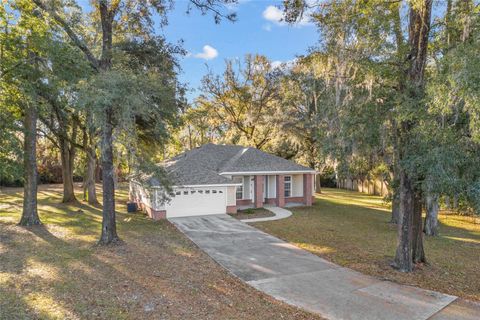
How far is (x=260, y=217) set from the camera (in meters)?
17.8

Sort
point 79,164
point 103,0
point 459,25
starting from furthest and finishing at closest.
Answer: point 79,164 < point 103,0 < point 459,25

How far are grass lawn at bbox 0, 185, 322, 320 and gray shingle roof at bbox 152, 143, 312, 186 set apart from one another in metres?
6.18

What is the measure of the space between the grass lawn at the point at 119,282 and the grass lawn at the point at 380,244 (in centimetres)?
440

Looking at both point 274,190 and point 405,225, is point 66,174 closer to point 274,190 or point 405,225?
point 274,190

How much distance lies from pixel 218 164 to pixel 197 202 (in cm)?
521

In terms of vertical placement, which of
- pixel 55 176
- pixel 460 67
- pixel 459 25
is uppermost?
pixel 459 25

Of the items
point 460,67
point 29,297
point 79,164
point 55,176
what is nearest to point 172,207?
point 29,297

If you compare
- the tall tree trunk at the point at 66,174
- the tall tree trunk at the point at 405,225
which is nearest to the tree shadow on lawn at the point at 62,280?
the tall tree trunk at the point at 405,225

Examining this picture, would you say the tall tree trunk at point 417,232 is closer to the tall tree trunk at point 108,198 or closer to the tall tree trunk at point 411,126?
the tall tree trunk at point 411,126

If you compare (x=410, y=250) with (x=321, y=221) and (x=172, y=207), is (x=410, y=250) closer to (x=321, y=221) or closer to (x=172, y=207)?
(x=321, y=221)

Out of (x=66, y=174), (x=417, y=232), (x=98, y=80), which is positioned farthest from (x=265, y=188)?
(x=98, y=80)

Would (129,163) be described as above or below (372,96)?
below

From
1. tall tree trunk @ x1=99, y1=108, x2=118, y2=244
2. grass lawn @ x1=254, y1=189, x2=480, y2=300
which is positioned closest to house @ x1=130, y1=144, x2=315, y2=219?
grass lawn @ x1=254, y1=189, x2=480, y2=300

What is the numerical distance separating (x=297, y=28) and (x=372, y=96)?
123 inches
